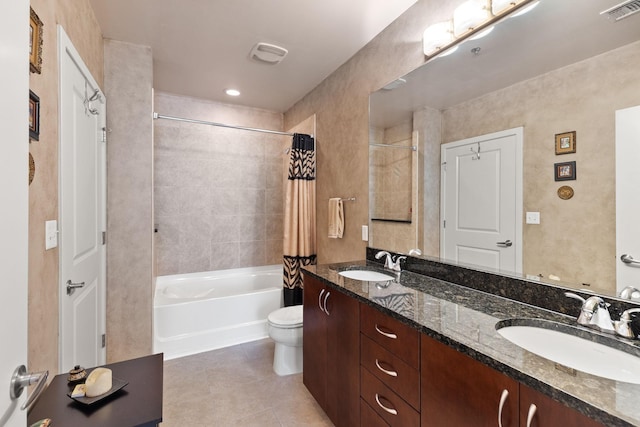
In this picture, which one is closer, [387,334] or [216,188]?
[387,334]

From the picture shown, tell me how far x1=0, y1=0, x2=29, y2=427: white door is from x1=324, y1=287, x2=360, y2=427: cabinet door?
115cm

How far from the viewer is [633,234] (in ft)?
3.28

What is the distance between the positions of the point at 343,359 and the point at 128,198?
1.94 m

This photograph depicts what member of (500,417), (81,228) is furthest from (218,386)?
(500,417)

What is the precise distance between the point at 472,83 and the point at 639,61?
65 cm

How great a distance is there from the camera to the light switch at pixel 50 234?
1244 millimetres

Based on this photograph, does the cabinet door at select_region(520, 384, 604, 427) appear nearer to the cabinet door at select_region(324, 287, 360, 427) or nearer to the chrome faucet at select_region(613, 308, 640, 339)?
the chrome faucet at select_region(613, 308, 640, 339)

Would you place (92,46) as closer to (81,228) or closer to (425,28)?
(81,228)

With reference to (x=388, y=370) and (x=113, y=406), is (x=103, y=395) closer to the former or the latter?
(x=113, y=406)

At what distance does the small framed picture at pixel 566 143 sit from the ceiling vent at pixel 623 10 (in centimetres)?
40

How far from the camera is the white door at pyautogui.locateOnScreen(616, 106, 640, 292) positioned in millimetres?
993

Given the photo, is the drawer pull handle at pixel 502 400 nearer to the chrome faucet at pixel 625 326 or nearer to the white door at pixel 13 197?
the chrome faucet at pixel 625 326

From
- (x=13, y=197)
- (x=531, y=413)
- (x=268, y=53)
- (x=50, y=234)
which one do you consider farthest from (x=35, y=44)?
(x=531, y=413)

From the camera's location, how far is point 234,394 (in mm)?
2074
